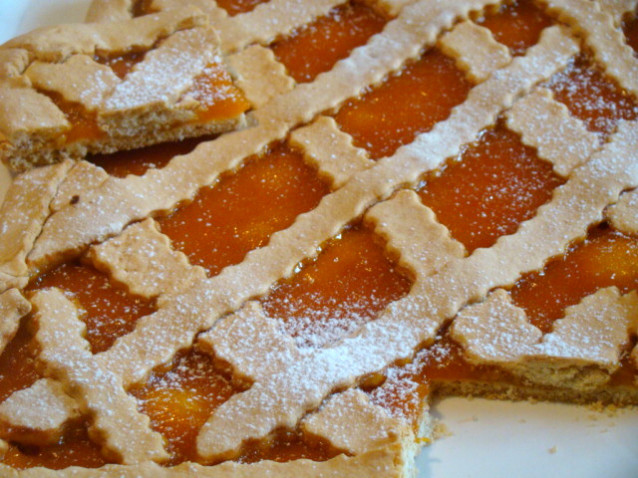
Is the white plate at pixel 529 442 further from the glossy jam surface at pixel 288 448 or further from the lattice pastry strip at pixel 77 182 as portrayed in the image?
the lattice pastry strip at pixel 77 182

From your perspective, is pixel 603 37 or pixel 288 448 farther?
pixel 603 37

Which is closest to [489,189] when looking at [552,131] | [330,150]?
[552,131]

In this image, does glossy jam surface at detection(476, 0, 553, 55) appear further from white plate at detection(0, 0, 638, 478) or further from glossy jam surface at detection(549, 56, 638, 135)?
white plate at detection(0, 0, 638, 478)

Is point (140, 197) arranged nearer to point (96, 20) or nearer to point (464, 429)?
point (96, 20)

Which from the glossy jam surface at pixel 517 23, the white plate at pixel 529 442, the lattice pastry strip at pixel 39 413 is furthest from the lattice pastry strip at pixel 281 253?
the white plate at pixel 529 442

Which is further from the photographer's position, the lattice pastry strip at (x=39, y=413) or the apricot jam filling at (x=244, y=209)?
the apricot jam filling at (x=244, y=209)

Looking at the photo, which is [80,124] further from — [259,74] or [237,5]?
[237,5]
